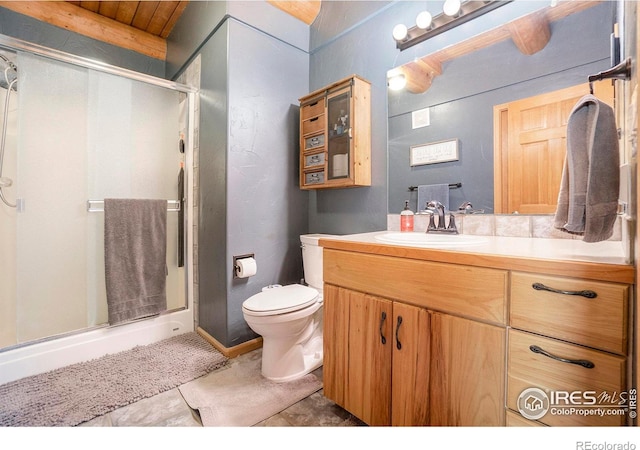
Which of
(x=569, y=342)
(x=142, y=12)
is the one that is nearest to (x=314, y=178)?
(x=569, y=342)

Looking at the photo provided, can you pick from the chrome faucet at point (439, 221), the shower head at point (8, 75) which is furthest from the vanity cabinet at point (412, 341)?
the shower head at point (8, 75)

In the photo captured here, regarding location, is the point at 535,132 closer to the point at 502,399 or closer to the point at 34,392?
the point at 502,399

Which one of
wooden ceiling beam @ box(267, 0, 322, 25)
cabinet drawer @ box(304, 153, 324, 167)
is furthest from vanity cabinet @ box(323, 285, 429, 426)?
wooden ceiling beam @ box(267, 0, 322, 25)

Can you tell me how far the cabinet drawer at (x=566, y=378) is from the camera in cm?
59

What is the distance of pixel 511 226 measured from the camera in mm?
1184

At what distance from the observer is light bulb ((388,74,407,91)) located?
5.09 ft

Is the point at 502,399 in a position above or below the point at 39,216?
below

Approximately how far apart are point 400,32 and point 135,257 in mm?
2152

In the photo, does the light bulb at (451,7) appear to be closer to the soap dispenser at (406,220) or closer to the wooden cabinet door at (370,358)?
the soap dispenser at (406,220)

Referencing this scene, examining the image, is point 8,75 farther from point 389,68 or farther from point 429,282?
point 429,282
